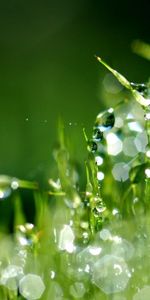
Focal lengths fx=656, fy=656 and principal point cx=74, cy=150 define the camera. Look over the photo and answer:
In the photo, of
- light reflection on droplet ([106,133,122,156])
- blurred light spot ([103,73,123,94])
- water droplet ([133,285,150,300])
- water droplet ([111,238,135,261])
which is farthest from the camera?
blurred light spot ([103,73,123,94])

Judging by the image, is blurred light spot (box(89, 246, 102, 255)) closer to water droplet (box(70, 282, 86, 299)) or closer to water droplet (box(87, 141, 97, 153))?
water droplet (box(70, 282, 86, 299))

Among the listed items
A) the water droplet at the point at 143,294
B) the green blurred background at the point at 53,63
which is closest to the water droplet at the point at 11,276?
the water droplet at the point at 143,294

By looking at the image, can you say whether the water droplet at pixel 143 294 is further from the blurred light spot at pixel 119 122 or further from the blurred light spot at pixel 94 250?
the blurred light spot at pixel 119 122

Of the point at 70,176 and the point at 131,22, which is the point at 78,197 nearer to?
the point at 70,176

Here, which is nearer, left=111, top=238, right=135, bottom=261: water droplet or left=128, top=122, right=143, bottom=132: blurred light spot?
left=111, top=238, right=135, bottom=261: water droplet

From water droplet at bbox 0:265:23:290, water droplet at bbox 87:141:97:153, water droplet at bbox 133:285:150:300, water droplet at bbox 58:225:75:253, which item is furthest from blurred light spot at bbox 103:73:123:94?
water droplet at bbox 133:285:150:300

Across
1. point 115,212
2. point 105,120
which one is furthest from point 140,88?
point 115,212

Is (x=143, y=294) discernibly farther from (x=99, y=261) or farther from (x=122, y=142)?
(x=122, y=142)

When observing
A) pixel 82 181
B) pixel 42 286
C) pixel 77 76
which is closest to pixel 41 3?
pixel 77 76
